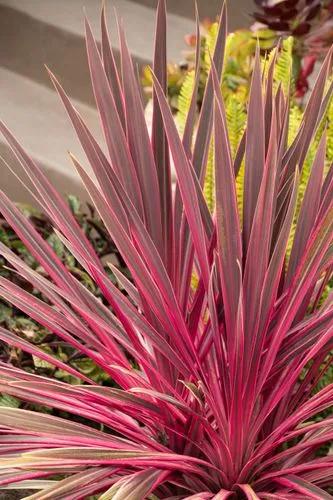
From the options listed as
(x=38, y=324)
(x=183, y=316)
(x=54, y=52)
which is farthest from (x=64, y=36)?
(x=183, y=316)

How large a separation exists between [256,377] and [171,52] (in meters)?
1.63

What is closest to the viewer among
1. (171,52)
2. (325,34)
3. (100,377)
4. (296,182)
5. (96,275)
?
(296,182)

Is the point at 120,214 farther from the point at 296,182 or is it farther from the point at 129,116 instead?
the point at 296,182

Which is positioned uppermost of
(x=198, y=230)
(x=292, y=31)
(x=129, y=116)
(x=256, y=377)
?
(x=292, y=31)

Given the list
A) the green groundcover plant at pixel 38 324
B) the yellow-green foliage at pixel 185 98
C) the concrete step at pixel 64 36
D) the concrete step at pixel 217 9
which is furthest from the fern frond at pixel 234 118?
the concrete step at pixel 217 9

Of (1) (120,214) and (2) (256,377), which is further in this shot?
(1) (120,214)

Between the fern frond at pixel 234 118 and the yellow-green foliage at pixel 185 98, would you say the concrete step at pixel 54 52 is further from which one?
the fern frond at pixel 234 118

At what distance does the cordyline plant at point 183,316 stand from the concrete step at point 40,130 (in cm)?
104

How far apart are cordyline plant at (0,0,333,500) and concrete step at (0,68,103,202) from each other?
3.41 feet

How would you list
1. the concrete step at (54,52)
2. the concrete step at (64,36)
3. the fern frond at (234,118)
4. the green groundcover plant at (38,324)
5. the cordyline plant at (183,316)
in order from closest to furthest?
1. the cordyline plant at (183,316)
2. the green groundcover plant at (38,324)
3. the fern frond at (234,118)
4. the concrete step at (54,52)
5. the concrete step at (64,36)

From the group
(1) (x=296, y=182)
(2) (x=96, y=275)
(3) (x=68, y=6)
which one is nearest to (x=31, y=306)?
(2) (x=96, y=275)

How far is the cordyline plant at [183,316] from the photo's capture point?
0.86 metres

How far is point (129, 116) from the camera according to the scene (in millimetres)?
998

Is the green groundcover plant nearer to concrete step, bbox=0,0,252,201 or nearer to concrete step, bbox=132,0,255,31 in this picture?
concrete step, bbox=0,0,252,201
